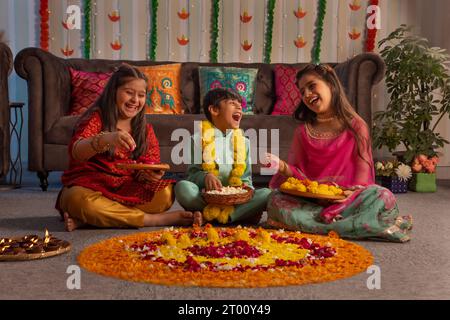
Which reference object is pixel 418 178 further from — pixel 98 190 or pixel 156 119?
pixel 98 190

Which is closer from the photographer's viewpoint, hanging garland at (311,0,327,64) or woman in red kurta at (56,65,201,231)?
woman in red kurta at (56,65,201,231)

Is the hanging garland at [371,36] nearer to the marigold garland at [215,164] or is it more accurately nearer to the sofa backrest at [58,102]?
the sofa backrest at [58,102]

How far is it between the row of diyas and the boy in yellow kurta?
2.75 ft

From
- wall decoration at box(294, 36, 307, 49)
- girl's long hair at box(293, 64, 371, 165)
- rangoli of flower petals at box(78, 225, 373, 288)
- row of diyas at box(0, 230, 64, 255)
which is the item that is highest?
wall decoration at box(294, 36, 307, 49)

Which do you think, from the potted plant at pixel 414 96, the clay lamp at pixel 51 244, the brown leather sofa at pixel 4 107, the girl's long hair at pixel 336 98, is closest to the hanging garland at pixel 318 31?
the potted plant at pixel 414 96

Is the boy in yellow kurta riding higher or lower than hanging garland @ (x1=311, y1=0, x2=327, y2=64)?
lower

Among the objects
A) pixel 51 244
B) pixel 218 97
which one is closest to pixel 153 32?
pixel 218 97

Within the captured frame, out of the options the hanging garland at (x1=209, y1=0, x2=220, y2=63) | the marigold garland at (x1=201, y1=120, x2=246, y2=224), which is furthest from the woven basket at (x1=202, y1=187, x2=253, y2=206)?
the hanging garland at (x1=209, y1=0, x2=220, y2=63)

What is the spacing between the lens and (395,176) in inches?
197

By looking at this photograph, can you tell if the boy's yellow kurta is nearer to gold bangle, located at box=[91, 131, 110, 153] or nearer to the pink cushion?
gold bangle, located at box=[91, 131, 110, 153]

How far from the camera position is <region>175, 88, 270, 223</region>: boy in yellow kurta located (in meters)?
3.36

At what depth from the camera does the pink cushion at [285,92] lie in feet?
17.2

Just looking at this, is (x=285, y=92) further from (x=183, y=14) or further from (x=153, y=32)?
(x=153, y=32)

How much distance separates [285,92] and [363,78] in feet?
2.10
